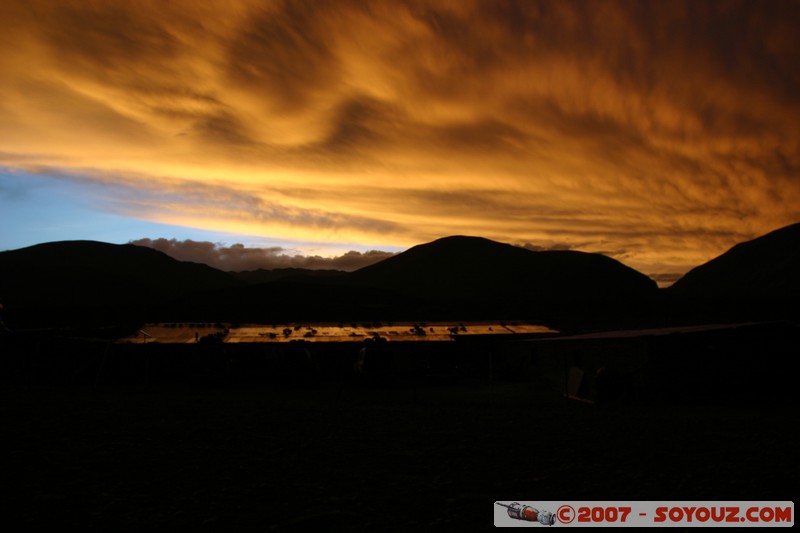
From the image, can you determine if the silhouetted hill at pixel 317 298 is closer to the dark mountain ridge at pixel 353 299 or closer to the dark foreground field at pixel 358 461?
the dark mountain ridge at pixel 353 299

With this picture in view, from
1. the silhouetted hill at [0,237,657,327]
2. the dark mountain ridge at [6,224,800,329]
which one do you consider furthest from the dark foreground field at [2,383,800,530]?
the silhouetted hill at [0,237,657,327]

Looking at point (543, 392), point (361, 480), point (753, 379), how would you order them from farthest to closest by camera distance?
point (543, 392) < point (753, 379) < point (361, 480)

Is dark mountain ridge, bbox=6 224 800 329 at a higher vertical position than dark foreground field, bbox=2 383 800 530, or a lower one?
higher

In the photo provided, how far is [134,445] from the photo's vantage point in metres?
15.8

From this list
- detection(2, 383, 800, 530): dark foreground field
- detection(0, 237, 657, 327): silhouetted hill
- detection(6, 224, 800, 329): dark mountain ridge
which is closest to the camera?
detection(2, 383, 800, 530): dark foreground field

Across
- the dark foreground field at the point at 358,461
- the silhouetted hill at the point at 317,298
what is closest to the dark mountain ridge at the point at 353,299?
the silhouetted hill at the point at 317,298

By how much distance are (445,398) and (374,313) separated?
5986 cm

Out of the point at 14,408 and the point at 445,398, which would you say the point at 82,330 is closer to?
the point at 14,408

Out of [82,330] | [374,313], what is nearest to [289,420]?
[82,330]

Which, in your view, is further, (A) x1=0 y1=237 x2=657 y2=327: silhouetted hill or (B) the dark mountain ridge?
(B) the dark mountain ridge

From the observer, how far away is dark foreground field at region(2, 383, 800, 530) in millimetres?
10992

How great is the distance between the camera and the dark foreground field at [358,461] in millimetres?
10992

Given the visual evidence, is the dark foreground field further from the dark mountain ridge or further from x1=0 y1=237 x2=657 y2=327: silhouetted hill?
x1=0 y1=237 x2=657 y2=327: silhouetted hill

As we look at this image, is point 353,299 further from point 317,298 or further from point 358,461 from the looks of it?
point 358,461
